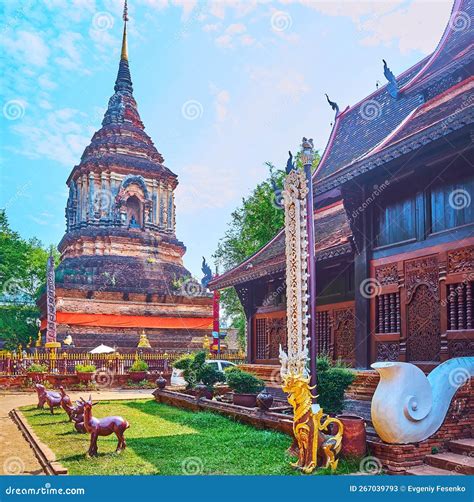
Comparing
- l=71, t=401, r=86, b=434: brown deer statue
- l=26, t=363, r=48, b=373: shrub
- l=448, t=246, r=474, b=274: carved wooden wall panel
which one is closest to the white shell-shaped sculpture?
l=448, t=246, r=474, b=274: carved wooden wall panel

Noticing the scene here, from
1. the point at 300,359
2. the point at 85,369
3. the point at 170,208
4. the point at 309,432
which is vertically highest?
the point at 170,208

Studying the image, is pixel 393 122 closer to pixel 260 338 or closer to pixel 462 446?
pixel 260 338

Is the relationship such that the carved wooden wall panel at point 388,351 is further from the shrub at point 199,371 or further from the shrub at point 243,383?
the shrub at point 199,371

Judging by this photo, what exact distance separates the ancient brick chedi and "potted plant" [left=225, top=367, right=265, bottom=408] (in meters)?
16.9

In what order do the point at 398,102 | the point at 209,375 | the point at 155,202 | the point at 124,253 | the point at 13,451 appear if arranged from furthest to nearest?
the point at 155,202 < the point at 124,253 < the point at 209,375 < the point at 398,102 < the point at 13,451

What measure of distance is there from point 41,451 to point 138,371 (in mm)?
13616

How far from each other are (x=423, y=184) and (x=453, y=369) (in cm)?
338

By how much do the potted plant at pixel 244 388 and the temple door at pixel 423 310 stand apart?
10.0ft

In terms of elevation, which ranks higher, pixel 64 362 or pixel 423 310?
pixel 423 310

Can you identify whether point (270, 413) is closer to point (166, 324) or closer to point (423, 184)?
point (423, 184)

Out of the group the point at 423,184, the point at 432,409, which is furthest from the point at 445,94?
the point at 432,409

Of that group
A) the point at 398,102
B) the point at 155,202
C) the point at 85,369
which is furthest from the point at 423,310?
the point at 155,202

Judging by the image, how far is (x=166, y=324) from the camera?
97.5 ft

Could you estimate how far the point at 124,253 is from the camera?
31.4 m
